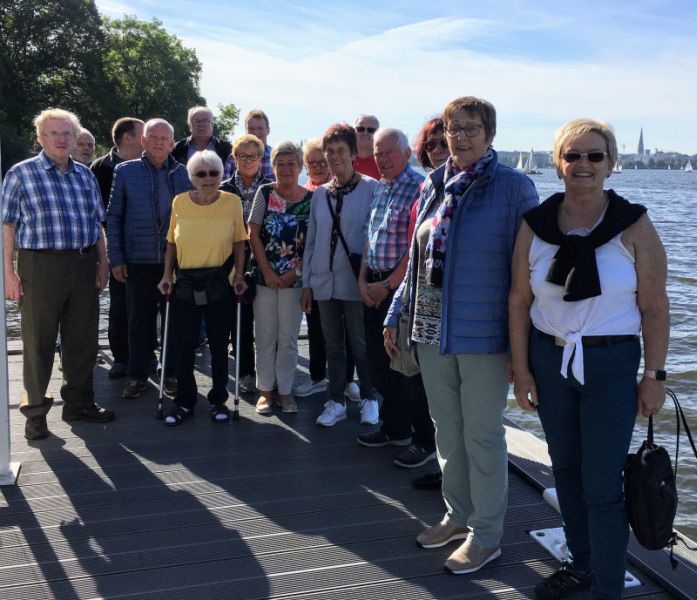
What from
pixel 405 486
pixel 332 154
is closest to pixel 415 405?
pixel 405 486

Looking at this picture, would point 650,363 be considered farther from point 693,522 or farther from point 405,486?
point 693,522

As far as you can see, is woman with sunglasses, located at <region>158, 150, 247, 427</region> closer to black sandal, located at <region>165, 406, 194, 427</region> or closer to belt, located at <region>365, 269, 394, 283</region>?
A: black sandal, located at <region>165, 406, 194, 427</region>

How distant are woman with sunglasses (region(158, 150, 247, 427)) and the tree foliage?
2682 cm

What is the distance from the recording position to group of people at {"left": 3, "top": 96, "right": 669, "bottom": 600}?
236cm

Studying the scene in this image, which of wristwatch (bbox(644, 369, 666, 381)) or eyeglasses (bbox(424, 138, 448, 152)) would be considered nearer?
wristwatch (bbox(644, 369, 666, 381))

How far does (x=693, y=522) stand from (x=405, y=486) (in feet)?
10.7

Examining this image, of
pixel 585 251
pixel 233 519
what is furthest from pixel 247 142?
pixel 585 251

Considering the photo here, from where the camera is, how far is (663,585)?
2.75m

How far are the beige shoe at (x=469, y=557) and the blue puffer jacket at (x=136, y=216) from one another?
2926 millimetres

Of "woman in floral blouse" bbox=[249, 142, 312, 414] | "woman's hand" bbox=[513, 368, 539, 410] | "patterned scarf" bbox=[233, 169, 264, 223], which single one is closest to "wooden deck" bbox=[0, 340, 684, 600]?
"woman in floral blouse" bbox=[249, 142, 312, 414]

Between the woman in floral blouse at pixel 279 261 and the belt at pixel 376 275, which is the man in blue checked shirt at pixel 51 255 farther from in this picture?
the belt at pixel 376 275

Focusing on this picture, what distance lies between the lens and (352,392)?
5043 mm

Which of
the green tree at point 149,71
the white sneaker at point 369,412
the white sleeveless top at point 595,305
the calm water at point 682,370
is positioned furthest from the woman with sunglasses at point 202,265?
the green tree at point 149,71

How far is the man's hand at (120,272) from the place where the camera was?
4957 millimetres
